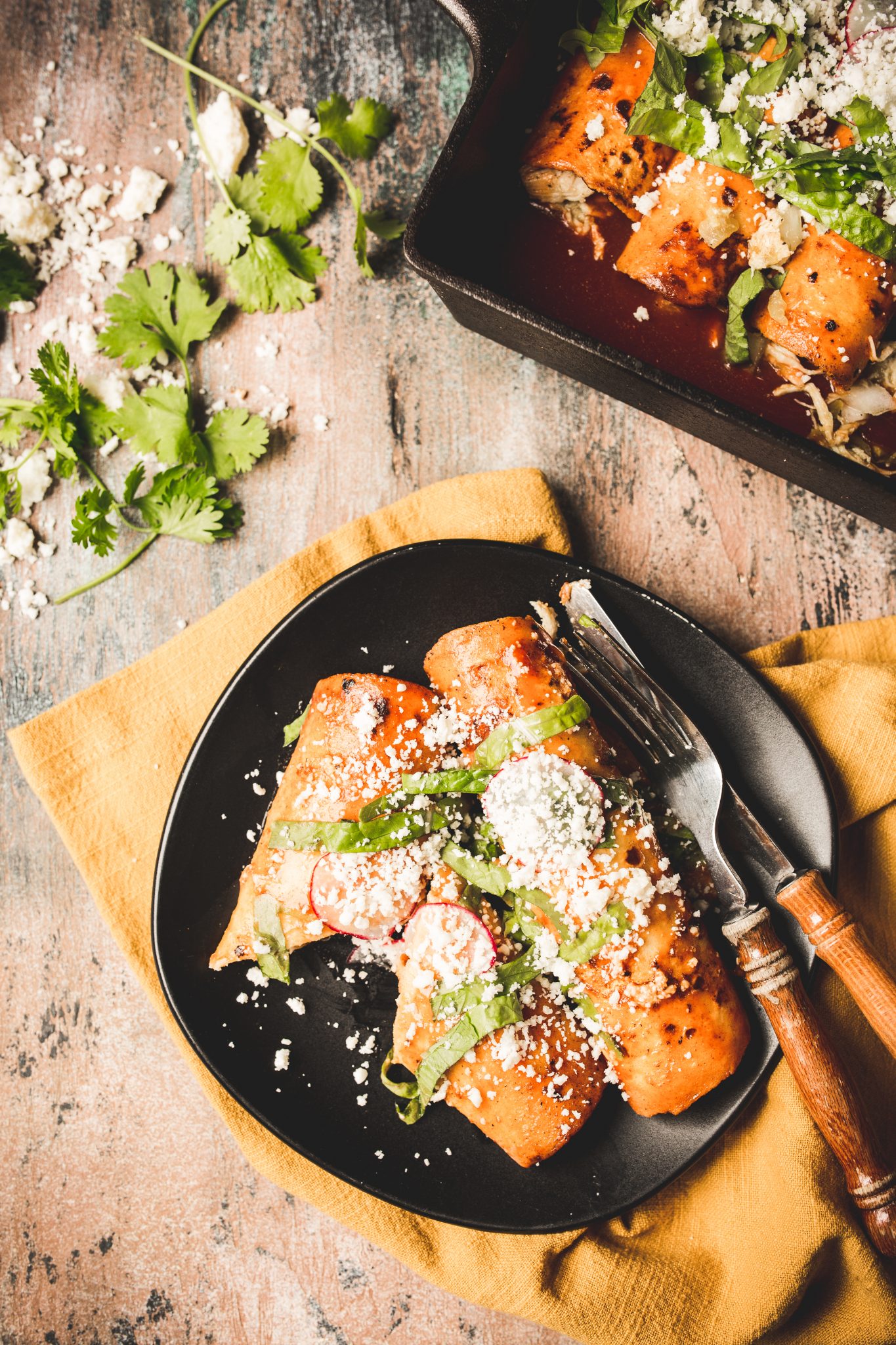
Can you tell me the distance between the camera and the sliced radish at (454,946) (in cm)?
177

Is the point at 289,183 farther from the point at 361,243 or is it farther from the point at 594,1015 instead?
the point at 594,1015

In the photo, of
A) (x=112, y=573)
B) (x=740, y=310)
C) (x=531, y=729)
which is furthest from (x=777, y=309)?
(x=112, y=573)

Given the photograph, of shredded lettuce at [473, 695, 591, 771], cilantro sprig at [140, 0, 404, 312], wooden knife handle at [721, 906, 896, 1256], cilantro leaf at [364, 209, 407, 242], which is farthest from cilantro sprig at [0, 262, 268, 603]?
wooden knife handle at [721, 906, 896, 1256]

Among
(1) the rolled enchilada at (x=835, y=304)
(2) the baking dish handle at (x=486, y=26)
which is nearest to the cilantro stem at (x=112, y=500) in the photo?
(2) the baking dish handle at (x=486, y=26)

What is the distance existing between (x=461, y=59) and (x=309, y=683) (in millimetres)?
1616

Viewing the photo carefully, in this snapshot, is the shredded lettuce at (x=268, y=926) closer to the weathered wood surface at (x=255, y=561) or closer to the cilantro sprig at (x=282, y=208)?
the weathered wood surface at (x=255, y=561)

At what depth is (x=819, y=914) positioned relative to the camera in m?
1.73

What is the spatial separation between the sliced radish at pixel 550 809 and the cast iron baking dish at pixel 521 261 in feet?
2.60

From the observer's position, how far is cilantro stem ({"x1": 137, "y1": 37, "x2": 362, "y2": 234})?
2.13m

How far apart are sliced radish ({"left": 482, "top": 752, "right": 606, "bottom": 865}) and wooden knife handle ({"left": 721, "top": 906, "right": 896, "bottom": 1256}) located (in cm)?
38

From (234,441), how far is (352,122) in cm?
83

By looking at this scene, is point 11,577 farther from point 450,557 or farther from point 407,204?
point 407,204

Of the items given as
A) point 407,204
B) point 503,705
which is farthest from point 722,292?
point 503,705

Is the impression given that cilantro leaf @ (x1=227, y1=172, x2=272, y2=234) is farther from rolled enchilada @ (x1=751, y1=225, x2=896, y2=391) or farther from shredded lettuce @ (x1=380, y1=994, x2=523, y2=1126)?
shredded lettuce @ (x1=380, y1=994, x2=523, y2=1126)
